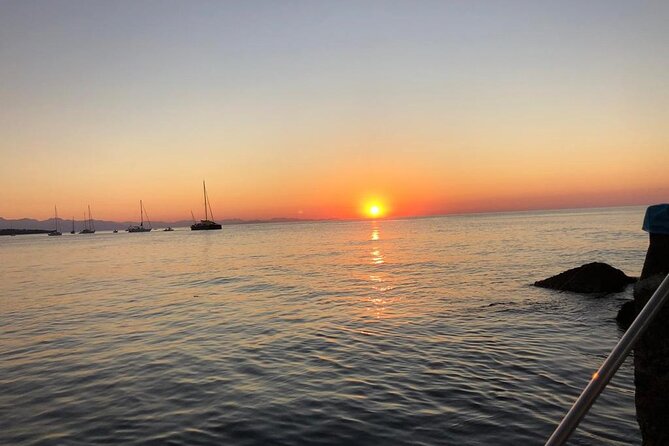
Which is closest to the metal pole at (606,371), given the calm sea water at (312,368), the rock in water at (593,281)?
the calm sea water at (312,368)

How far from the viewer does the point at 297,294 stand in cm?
2641

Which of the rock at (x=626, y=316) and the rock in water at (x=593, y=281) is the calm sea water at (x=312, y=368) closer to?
the rock at (x=626, y=316)

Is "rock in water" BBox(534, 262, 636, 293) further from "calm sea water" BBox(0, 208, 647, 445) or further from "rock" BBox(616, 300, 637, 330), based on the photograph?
"rock" BBox(616, 300, 637, 330)

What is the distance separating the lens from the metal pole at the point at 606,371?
7.00 ft

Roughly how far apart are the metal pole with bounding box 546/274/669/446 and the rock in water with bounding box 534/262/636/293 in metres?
24.4

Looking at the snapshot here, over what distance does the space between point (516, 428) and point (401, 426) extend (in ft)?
7.03

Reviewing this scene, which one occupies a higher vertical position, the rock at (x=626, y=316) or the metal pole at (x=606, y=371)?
the metal pole at (x=606, y=371)

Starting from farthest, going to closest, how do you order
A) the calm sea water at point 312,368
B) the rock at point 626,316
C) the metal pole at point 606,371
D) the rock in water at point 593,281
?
1. the rock in water at point 593,281
2. the rock at point 626,316
3. the calm sea water at point 312,368
4. the metal pole at point 606,371

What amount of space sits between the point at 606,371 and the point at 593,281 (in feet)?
81.9

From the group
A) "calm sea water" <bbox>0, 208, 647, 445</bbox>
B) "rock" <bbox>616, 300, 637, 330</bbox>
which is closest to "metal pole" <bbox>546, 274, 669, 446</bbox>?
"calm sea water" <bbox>0, 208, 647, 445</bbox>

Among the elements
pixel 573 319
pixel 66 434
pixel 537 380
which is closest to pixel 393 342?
pixel 537 380

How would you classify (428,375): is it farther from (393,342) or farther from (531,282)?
(531,282)

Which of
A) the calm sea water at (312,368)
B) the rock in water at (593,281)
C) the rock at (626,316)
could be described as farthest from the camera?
the rock in water at (593,281)

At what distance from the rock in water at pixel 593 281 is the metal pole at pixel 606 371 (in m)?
24.4
